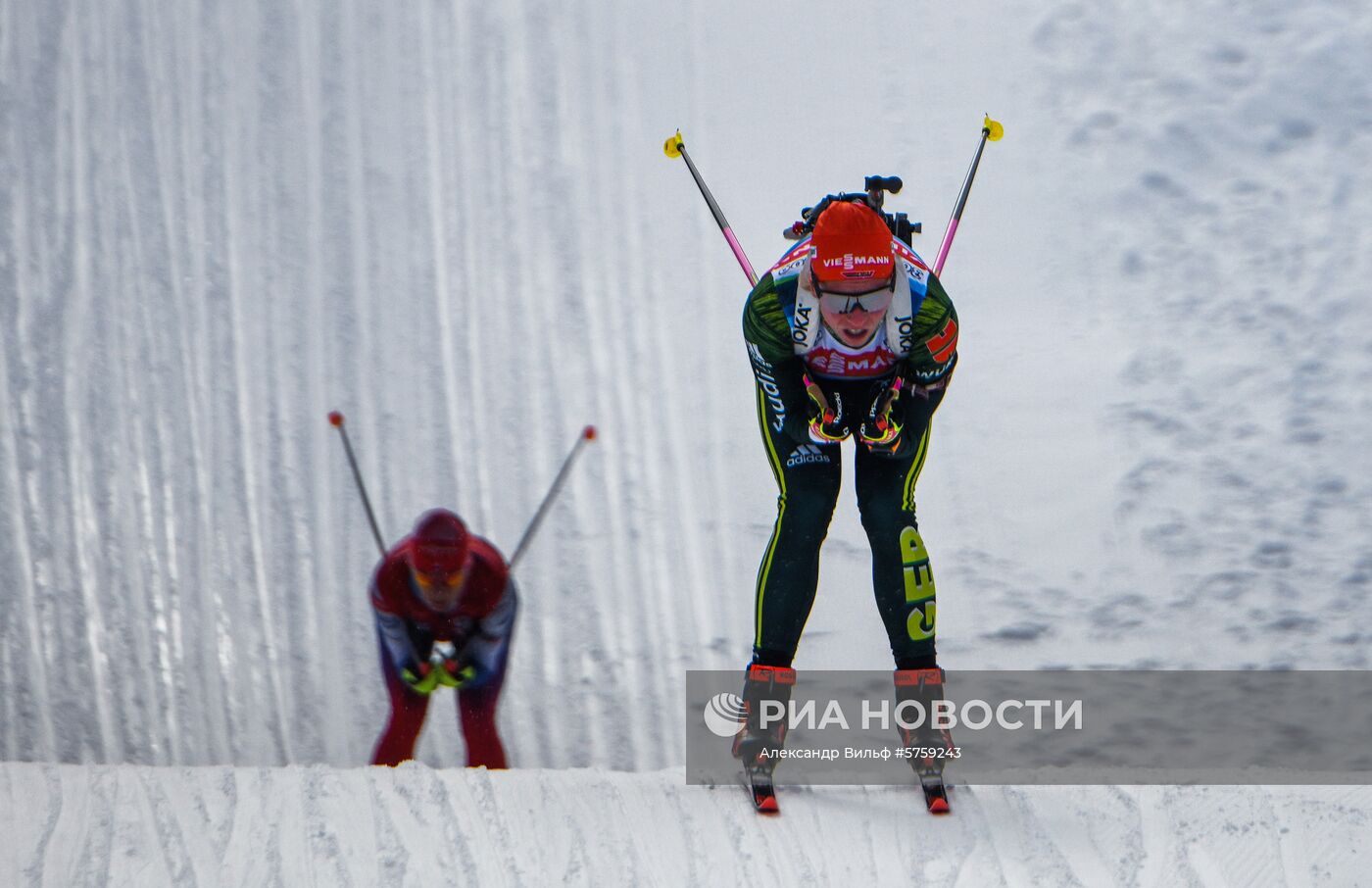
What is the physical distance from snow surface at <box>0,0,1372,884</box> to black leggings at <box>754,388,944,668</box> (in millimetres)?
482

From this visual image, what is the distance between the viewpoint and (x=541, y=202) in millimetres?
7461

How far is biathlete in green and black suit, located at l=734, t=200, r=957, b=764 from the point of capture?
11.5 ft

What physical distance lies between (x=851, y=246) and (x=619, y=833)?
1.55 metres

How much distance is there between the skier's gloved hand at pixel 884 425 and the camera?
11.7ft

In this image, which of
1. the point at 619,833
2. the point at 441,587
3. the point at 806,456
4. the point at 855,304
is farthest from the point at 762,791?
the point at 855,304

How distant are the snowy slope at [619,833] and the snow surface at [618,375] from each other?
2 cm

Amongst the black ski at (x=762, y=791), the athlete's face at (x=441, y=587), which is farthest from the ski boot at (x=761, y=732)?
the athlete's face at (x=441, y=587)

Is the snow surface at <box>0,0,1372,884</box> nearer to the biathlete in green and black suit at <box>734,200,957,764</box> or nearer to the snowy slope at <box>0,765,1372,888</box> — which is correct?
the snowy slope at <box>0,765,1372,888</box>

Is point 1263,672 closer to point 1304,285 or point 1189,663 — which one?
point 1189,663

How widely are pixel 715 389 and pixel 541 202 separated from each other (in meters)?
1.67

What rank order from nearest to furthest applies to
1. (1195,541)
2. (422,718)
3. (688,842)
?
(688,842) → (422,718) → (1195,541)

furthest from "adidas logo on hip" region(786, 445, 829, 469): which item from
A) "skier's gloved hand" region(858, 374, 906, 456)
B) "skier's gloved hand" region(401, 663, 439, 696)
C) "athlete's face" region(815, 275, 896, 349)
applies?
"skier's gloved hand" region(401, 663, 439, 696)

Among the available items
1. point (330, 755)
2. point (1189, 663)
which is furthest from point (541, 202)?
point (1189, 663)

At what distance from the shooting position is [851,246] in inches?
133
